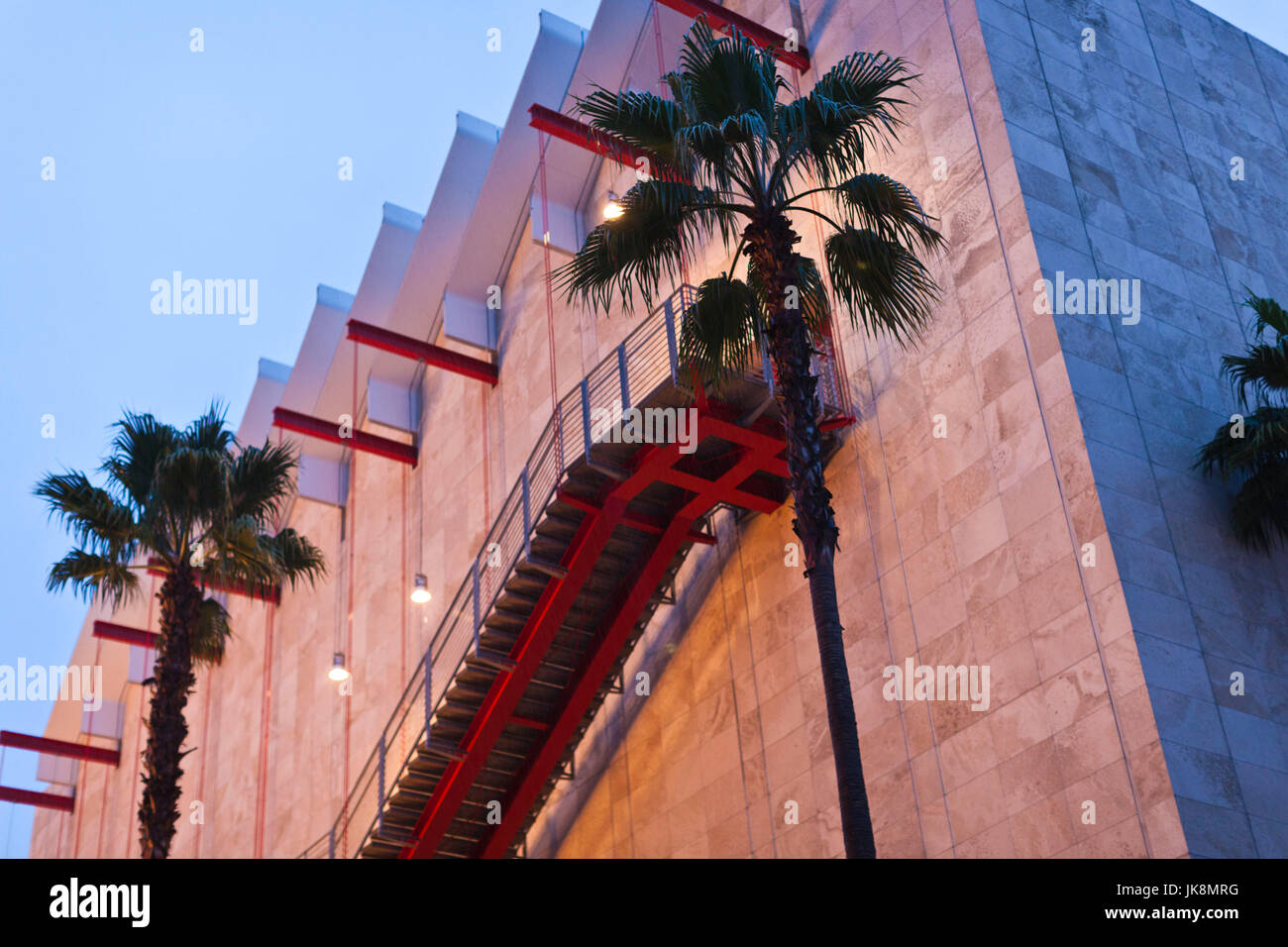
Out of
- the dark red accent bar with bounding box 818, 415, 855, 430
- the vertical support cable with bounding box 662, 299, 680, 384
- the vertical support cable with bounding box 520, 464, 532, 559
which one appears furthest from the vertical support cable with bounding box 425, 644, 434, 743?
the dark red accent bar with bounding box 818, 415, 855, 430

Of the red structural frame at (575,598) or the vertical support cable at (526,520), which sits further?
the vertical support cable at (526,520)

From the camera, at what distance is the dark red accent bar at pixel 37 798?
151 feet

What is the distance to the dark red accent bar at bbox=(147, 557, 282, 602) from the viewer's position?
72.4 feet

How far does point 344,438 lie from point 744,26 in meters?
13.2

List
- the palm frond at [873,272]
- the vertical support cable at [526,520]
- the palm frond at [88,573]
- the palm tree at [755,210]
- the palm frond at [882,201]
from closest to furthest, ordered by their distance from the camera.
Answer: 1. the palm tree at [755,210]
2. the palm frond at [873,272]
3. the palm frond at [882,201]
4. the vertical support cable at [526,520]
5. the palm frond at [88,573]

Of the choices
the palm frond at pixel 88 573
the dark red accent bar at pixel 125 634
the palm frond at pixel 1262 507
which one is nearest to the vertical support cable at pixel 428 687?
the palm frond at pixel 88 573

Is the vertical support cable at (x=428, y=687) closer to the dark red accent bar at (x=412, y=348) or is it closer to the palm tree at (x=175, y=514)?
the palm tree at (x=175, y=514)

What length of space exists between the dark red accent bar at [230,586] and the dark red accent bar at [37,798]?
47.7 feet

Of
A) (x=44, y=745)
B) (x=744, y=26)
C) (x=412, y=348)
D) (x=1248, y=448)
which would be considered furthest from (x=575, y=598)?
(x=44, y=745)

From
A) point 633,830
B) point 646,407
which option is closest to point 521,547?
point 646,407

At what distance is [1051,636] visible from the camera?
16172 mm

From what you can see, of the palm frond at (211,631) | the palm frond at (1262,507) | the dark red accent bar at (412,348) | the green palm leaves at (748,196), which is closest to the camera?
the green palm leaves at (748,196)

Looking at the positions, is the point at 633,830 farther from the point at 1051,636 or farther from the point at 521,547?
the point at 1051,636
